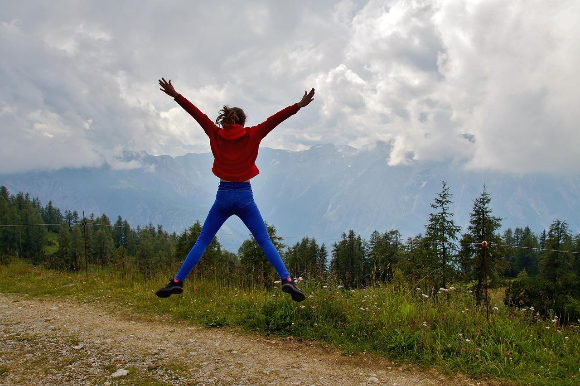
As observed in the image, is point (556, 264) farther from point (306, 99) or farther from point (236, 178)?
point (236, 178)

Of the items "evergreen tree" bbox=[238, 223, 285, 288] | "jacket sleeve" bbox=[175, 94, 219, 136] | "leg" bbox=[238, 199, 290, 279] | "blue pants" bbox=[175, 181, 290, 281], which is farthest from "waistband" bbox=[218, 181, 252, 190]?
"evergreen tree" bbox=[238, 223, 285, 288]

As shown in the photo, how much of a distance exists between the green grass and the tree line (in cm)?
74

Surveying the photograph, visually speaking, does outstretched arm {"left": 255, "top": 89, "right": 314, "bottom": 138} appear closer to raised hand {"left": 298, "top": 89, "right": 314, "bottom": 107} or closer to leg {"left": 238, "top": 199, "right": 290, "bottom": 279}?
raised hand {"left": 298, "top": 89, "right": 314, "bottom": 107}

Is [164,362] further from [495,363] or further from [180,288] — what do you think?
[495,363]

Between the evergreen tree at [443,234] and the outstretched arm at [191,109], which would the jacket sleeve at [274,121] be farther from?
the evergreen tree at [443,234]

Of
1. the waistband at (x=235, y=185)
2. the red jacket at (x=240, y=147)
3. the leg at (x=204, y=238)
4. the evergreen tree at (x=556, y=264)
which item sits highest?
the red jacket at (x=240, y=147)

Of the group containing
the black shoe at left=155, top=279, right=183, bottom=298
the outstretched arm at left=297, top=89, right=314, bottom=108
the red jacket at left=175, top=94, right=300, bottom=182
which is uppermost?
the outstretched arm at left=297, top=89, right=314, bottom=108

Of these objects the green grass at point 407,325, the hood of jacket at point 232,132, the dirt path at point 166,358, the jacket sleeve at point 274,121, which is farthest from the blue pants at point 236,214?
the green grass at point 407,325

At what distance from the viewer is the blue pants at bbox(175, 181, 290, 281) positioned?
181 inches

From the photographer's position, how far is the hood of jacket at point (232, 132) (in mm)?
4676

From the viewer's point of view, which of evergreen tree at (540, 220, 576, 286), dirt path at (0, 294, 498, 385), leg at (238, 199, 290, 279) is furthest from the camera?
evergreen tree at (540, 220, 576, 286)

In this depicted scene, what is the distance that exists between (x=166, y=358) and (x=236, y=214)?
2.14 m

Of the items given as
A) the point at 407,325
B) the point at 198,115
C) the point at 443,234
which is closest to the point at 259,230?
the point at 198,115

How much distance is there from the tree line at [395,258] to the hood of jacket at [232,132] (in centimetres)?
286
